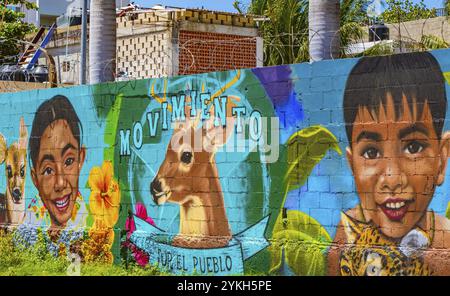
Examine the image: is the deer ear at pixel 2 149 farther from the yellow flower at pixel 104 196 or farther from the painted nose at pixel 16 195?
the yellow flower at pixel 104 196

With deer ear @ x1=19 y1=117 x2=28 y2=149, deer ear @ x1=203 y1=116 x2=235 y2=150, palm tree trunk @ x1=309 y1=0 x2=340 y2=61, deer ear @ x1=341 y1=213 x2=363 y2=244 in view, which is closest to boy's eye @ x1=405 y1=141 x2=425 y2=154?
deer ear @ x1=341 y1=213 x2=363 y2=244

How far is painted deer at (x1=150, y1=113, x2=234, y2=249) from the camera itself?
10.9 metres

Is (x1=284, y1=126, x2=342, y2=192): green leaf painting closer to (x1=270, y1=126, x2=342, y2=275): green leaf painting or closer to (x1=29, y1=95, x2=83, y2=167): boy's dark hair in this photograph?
(x1=270, y1=126, x2=342, y2=275): green leaf painting

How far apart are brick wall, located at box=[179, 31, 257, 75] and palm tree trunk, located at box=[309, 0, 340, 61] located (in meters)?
9.03

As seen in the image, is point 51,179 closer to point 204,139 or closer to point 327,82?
point 204,139

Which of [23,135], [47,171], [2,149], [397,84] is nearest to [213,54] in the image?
[2,149]

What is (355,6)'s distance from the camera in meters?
35.6

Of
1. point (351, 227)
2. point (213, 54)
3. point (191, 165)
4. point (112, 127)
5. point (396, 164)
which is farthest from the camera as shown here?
point (213, 54)

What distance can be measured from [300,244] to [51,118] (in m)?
5.30

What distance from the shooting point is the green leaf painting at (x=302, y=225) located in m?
9.75

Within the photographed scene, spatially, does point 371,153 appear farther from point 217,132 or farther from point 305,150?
point 217,132

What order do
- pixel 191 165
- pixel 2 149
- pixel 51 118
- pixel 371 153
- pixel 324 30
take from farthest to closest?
pixel 2 149, pixel 51 118, pixel 191 165, pixel 324 30, pixel 371 153

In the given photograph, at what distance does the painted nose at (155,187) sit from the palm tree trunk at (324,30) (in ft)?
8.85

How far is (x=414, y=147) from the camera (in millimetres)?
8883
